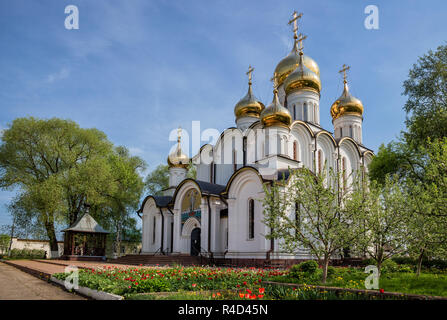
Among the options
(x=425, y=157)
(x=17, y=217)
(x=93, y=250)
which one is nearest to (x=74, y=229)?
(x=93, y=250)

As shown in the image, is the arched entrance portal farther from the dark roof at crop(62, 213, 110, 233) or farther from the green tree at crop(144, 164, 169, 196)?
the green tree at crop(144, 164, 169, 196)

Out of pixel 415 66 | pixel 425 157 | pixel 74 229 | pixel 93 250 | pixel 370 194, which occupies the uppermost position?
pixel 415 66

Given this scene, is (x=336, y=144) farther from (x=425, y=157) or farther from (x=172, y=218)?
(x=172, y=218)

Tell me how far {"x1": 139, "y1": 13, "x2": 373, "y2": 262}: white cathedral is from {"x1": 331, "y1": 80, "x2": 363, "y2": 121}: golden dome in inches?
2.6

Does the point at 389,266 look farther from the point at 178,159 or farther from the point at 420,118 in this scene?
the point at 178,159

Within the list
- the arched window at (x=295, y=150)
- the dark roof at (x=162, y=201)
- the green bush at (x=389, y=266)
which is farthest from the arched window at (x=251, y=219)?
the dark roof at (x=162, y=201)

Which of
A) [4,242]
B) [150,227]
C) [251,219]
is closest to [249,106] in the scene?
[251,219]

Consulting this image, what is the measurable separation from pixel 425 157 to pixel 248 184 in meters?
8.00

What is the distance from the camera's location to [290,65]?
2334cm

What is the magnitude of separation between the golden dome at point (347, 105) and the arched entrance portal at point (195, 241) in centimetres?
1313

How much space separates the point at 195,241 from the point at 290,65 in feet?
42.7

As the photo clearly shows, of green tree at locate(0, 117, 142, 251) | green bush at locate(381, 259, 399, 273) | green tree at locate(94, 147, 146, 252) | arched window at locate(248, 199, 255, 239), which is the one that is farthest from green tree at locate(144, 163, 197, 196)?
green bush at locate(381, 259, 399, 273)

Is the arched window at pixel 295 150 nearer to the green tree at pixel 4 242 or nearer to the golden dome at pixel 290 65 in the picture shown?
the golden dome at pixel 290 65

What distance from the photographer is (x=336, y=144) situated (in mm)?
20734
